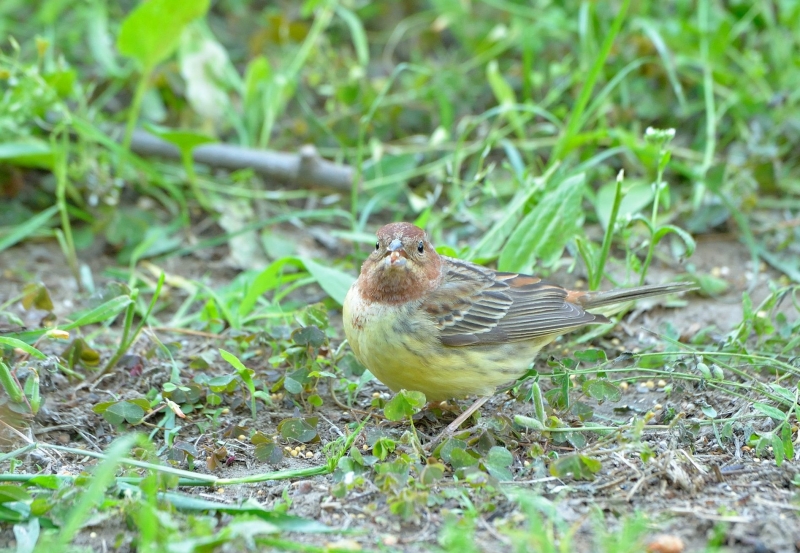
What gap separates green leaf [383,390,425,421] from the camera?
12.5ft

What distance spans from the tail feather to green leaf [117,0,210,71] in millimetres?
3082

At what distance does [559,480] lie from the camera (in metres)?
3.62

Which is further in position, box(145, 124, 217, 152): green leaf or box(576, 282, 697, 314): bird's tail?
box(145, 124, 217, 152): green leaf

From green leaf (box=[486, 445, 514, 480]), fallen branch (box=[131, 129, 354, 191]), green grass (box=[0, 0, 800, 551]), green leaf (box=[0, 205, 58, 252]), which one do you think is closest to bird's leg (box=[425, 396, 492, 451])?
green grass (box=[0, 0, 800, 551])

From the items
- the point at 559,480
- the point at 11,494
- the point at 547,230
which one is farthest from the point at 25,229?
the point at 559,480

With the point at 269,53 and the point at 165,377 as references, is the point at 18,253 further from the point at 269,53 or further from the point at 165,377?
the point at 269,53

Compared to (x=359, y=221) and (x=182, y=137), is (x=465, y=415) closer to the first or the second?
(x=359, y=221)

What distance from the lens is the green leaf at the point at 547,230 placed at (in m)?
5.08

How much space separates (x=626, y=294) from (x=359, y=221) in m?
2.13

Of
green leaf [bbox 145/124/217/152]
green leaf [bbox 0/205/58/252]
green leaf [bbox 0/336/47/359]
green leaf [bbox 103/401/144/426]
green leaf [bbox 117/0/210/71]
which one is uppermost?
green leaf [bbox 117/0/210/71]

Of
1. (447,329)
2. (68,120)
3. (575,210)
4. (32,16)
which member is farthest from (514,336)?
(32,16)

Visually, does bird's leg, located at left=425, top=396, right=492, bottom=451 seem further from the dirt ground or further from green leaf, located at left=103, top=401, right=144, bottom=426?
green leaf, located at left=103, top=401, right=144, bottom=426

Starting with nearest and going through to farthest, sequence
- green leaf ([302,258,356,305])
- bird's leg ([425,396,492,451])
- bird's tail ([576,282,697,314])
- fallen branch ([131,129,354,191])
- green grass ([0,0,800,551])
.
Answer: green grass ([0,0,800,551])
bird's leg ([425,396,492,451])
bird's tail ([576,282,697,314])
green leaf ([302,258,356,305])
fallen branch ([131,129,354,191])

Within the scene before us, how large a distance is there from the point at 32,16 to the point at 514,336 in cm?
539
